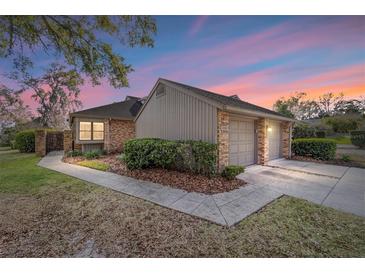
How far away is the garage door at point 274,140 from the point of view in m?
9.70

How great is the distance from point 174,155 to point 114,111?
8.82m

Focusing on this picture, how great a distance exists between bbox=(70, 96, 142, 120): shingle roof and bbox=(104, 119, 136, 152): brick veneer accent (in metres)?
0.50

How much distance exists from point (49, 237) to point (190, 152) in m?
4.03

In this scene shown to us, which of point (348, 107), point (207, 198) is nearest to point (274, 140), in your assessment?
point (207, 198)

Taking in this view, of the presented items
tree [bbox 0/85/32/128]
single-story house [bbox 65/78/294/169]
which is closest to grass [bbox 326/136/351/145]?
single-story house [bbox 65/78/294/169]

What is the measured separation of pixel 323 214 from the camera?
3.53 meters

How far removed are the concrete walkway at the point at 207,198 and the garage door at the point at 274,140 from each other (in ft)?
17.4

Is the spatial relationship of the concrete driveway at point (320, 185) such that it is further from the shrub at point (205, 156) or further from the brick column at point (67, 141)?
the brick column at point (67, 141)

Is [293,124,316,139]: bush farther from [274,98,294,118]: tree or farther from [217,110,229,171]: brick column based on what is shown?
[217,110,229,171]: brick column

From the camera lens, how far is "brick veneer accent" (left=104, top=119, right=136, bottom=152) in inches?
487

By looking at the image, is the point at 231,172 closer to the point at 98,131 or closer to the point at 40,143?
the point at 98,131

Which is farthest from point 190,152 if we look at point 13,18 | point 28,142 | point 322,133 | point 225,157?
point 322,133

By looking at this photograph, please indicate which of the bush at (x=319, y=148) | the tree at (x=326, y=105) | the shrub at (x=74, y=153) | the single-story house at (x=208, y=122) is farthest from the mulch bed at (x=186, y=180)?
the tree at (x=326, y=105)
